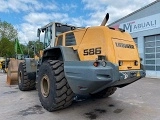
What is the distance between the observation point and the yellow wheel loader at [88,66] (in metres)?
4.43

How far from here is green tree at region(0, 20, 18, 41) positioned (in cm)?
4181

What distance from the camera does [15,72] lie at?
10.3 m

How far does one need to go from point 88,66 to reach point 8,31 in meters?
41.4

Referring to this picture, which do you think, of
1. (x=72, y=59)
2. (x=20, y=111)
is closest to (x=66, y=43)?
(x=72, y=59)

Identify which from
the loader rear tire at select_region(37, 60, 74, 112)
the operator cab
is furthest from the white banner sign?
the loader rear tire at select_region(37, 60, 74, 112)

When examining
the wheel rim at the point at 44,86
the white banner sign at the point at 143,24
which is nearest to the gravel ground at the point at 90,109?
the wheel rim at the point at 44,86

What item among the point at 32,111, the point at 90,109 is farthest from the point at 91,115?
the point at 32,111

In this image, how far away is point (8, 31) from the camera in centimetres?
4262

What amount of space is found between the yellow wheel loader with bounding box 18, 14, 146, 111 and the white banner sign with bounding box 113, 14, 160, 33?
10.5m

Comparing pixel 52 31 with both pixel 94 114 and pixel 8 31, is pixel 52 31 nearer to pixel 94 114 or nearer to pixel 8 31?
pixel 94 114

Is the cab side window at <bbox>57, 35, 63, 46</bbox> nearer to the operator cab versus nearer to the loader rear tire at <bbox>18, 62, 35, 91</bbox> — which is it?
the operator cab

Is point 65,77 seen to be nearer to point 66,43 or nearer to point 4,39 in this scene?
point 66,43

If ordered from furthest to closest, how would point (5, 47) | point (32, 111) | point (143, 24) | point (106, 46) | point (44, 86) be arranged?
point (5, 47) → point (143, 24) → point (44, 86) → point (32, 111) → point (106, 46)

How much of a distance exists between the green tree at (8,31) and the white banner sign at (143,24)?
30.0 meters
